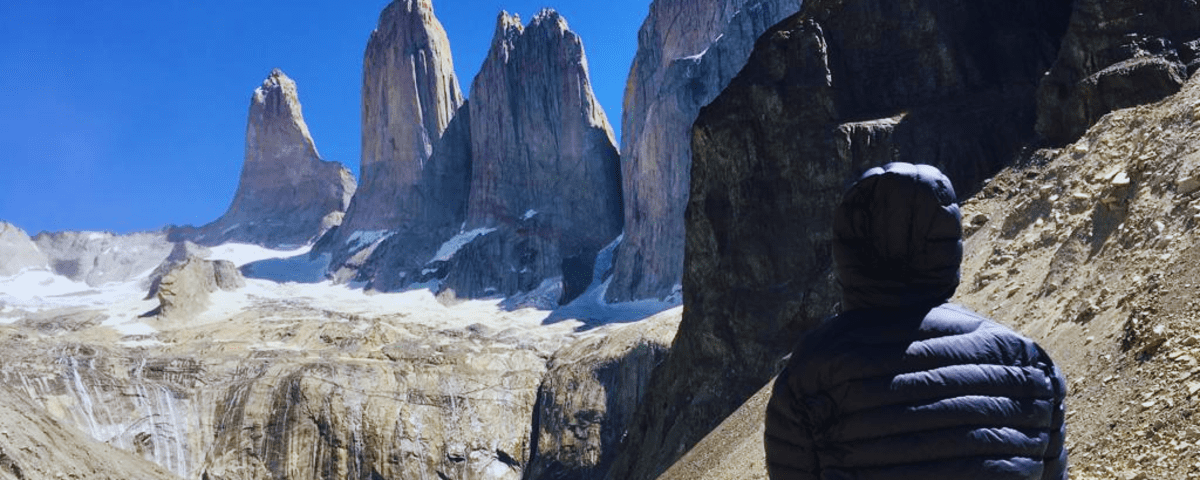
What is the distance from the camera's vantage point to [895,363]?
415cm

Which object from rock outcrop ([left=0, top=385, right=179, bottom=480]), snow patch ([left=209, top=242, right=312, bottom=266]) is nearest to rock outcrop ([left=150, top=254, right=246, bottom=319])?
snow patch ([left=209, top=242, right=312, bottom=266])

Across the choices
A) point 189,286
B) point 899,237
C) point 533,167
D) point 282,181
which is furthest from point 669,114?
point 899,237

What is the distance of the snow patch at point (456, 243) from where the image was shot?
14412 centimetres

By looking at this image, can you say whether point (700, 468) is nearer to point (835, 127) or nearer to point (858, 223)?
point (835, 127)

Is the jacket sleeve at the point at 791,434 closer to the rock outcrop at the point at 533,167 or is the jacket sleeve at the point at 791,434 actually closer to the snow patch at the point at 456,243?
the rock outcrop at the point at 533,167

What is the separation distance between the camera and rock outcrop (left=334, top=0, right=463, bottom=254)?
515 ft

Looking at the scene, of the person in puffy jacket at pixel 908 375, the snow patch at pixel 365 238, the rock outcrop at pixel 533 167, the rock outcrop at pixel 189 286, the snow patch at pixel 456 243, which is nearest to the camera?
the person in puffy jacket at pixel 908 375

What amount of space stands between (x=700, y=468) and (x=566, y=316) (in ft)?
306

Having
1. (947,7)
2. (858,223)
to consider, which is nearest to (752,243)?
(947,7)

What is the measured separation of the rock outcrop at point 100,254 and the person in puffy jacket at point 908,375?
17640cm

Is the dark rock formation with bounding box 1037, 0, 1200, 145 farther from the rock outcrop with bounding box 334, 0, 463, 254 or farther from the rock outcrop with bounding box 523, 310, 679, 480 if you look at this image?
the rock outcrop with bounding box 334, 0, 463, 254

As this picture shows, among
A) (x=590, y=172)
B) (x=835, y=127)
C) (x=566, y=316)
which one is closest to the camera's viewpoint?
(x=835, y=127)

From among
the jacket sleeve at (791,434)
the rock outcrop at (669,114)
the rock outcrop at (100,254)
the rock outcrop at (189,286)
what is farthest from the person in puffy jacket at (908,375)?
the rock outcrop at (100,254)

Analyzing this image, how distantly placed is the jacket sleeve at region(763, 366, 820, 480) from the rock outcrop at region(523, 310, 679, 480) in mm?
74472
